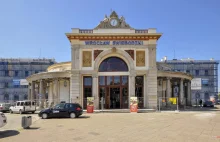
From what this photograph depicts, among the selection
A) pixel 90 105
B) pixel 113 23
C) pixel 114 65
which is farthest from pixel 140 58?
pixel 90 105

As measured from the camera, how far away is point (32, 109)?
31047 mm

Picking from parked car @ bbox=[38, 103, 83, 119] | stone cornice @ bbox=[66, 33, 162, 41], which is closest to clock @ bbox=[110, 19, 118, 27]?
stone cornice @ bbox=[66, 33, 162, 41]

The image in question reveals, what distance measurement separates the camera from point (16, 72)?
280ft

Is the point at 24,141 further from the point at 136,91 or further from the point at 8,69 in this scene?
the point at 8,69

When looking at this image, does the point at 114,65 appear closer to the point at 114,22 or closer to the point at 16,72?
the point at 114,22

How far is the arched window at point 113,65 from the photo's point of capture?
32594 mm

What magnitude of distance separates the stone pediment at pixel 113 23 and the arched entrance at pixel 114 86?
5.21 m

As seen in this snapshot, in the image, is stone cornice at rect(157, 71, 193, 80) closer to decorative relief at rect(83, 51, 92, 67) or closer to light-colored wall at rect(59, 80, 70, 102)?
decorative relief at rect(83, 51, 92, 67)

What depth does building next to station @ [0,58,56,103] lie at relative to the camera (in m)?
85.0

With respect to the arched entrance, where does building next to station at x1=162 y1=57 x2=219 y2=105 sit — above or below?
above

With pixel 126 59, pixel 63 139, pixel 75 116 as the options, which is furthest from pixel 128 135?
pixel 126 59

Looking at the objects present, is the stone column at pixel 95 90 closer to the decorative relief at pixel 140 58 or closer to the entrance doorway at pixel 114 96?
the entrance doorway at pixel 114 96

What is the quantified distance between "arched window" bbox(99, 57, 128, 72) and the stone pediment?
14.5 ft

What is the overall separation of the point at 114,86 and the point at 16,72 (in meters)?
62.3
